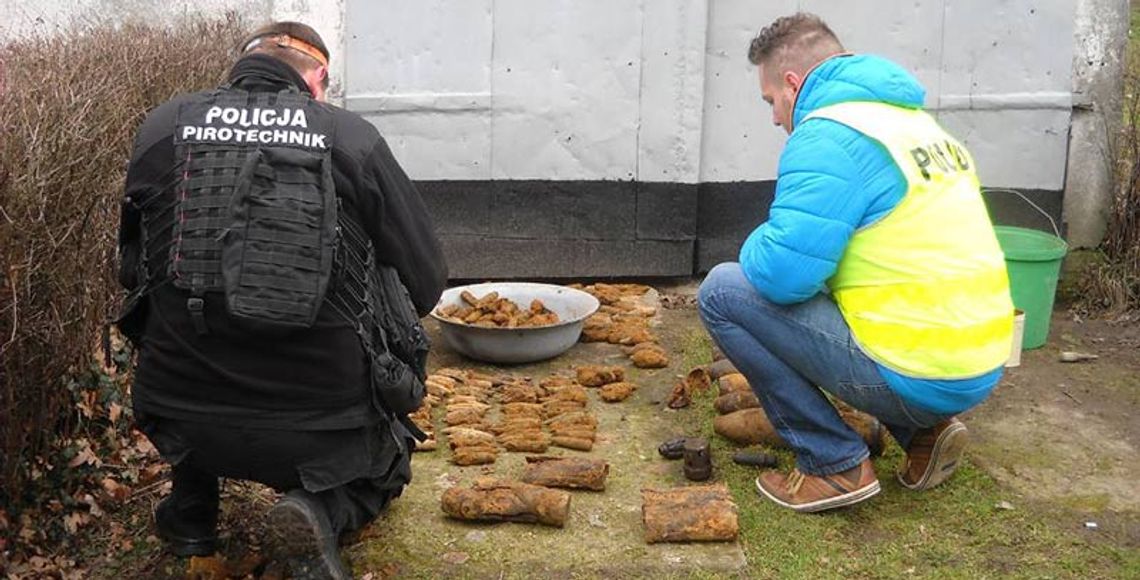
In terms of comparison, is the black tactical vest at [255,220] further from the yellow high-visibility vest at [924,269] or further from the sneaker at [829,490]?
the sneaker at [829,490]

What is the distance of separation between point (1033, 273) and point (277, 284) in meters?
3.94

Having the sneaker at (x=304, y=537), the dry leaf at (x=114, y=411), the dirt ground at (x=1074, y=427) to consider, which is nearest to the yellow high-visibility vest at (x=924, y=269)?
the dirt ground at (x=1074, y=427)

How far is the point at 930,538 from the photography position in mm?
4293

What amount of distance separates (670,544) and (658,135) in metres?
3.08

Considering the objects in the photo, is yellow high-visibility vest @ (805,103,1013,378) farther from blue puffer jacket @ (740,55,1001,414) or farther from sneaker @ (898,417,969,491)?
sneaker @ (898,417,969,491)

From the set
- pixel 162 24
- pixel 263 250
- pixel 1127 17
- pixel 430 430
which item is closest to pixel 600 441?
pixel 430 430

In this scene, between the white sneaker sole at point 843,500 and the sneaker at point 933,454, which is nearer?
the white sneaker sole at point 843,500

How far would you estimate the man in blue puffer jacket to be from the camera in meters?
3.96

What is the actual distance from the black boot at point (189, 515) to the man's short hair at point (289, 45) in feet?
4.02

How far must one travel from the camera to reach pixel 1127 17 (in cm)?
656

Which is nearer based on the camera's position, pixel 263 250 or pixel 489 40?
pixel 263 250

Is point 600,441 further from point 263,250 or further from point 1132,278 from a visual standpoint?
point 1132,278

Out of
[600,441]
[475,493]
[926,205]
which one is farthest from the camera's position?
[600,441]

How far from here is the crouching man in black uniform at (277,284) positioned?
3.39 metres
